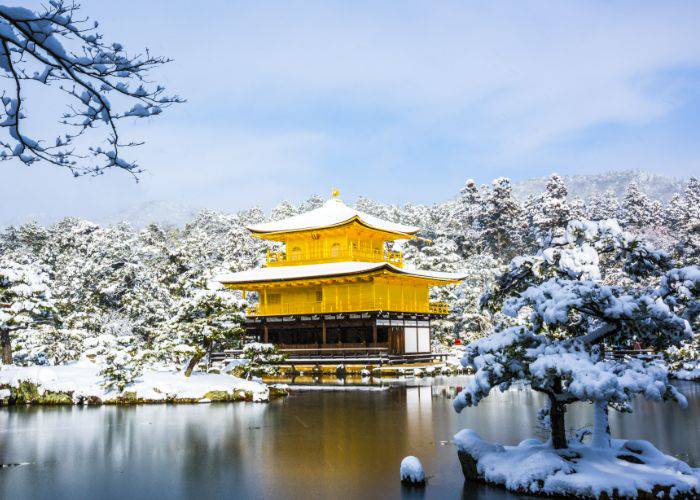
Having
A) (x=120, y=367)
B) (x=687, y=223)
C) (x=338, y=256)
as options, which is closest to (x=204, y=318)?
(x=120, y=367)

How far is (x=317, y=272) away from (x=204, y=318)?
1270 cm

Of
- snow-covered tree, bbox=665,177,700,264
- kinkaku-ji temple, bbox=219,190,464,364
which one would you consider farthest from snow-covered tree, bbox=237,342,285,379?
snow-covered tree, bbox=665,177,700,264

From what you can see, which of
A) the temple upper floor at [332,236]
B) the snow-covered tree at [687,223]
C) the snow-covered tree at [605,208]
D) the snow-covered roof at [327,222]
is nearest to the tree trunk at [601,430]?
the snow-covered tree at [687,223]

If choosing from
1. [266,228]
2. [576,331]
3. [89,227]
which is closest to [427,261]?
[266,228]

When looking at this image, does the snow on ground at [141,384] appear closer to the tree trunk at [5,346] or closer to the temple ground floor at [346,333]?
the tree trunk at [5,346]

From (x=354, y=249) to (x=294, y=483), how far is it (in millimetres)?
29378

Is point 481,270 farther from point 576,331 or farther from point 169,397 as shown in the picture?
point 576,331

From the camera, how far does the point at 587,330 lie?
34.2 feet

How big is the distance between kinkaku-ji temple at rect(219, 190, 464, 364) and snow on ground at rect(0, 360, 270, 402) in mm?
10135

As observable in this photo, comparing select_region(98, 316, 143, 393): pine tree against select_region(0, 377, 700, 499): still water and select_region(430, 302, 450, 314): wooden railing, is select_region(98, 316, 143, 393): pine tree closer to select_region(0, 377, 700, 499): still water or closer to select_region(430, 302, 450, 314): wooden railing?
select_region(0, 377, 700, 499): still water

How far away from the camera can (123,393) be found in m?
21.8

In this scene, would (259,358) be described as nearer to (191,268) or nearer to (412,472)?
(412,472)

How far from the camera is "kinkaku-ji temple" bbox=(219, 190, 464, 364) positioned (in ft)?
114

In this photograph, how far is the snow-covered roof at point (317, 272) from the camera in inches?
1330
